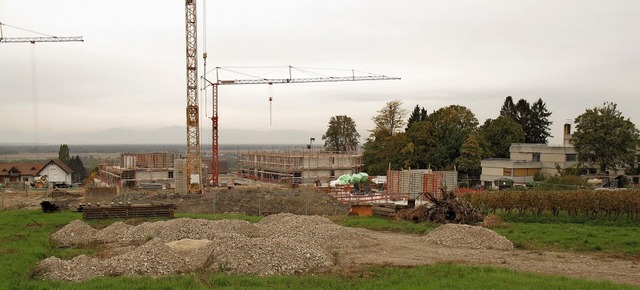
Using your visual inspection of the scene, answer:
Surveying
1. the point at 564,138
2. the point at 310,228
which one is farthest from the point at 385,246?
the point at 564,138

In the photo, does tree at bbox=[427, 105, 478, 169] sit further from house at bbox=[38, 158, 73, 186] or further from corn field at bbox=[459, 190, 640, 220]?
house at bbox=[38, 158, 73, 186]

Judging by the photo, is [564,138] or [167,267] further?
[564,138]

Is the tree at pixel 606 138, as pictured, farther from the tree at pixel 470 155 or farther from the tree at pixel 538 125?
the tree at pixel 538 125

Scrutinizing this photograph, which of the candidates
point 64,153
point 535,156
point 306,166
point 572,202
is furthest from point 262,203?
point 64,153

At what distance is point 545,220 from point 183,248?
67.0 feet

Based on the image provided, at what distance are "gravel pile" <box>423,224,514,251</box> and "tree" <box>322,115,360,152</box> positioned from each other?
2840 inches

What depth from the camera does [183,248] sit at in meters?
19.8

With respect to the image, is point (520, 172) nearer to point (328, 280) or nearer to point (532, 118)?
point (532, 118)

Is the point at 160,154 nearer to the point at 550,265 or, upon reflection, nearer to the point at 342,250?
the point at 342,250

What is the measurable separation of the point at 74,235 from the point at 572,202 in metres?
25.7

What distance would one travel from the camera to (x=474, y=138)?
62219 millimetres

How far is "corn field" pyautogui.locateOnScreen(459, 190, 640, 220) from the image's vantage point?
29.3 metres

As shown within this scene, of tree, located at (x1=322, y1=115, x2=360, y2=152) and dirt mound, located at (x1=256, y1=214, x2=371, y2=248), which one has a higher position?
tree, located at (x1=322, y1=115, x2=360, y2=152)

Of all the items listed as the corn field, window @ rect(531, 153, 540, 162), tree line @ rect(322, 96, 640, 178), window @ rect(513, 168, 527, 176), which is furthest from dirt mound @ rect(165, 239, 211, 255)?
window @ rect(531, 153, 540, 162)
